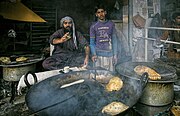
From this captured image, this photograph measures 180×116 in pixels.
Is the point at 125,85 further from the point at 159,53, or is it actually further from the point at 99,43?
the point at 159,53

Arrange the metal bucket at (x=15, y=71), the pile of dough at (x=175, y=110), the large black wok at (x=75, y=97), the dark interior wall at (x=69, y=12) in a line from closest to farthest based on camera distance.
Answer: the large black wok at (x=75, y=97), the pile of dough at (x=175, y=110), the metal bucket at (x=15, y=71), the dark interior wall at (x=69, y=12)

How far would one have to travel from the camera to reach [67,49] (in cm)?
554

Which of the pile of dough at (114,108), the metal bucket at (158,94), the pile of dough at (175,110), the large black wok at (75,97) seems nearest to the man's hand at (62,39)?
the large black wok at (75,97)

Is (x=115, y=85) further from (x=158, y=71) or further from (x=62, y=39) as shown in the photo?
(x=62, y=39)

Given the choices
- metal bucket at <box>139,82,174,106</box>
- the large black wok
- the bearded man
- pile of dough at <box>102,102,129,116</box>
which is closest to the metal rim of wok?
metal bucket at <box>139,82,174,106</box>

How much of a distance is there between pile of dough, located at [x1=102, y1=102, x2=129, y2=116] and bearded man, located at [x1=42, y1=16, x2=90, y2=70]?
2.79 metres

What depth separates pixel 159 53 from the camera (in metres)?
7.18

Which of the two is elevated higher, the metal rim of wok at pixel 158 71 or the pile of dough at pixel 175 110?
the metal rim of wok at pixel 158 71

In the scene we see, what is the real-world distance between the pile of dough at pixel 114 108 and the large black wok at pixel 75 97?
8 cm

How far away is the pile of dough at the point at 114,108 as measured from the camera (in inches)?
88.9

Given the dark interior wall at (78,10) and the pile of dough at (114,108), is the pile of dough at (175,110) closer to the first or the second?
the pile of dough at (114,108)

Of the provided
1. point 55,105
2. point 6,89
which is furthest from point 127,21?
point 55,105

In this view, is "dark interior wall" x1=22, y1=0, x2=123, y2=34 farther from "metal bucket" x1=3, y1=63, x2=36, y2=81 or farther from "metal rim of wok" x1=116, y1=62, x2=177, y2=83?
"metal rim of wok" x1=116, y1=62, x2=177, y2=83

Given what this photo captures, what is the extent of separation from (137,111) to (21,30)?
650 centimetres
